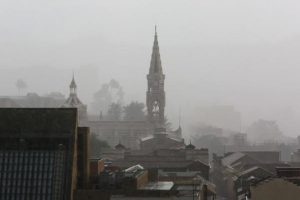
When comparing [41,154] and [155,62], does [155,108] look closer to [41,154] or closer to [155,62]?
[155,62]

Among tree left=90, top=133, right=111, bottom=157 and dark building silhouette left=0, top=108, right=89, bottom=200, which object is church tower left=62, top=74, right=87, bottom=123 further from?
dark building silhouette left=0, top=108, right=89, bottom=200

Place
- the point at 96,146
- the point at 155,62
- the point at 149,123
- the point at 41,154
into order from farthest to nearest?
1. the point at 149,123
2. the point at 155,62
3. the point at 96,146
4. the point at 41,154

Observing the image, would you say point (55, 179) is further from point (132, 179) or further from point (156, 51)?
point (156, 51)

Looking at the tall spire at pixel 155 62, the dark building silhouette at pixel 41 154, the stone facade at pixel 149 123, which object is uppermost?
the tall spire at pixel 155 62

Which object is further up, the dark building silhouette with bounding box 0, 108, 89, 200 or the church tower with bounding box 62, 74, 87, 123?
the church tower with bounding box 62, 74, 87, 123

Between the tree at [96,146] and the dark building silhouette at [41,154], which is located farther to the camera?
the tree at [96,146]

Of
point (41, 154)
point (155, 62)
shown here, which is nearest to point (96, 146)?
point (155, 62)

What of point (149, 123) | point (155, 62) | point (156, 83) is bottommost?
point (149, 123)

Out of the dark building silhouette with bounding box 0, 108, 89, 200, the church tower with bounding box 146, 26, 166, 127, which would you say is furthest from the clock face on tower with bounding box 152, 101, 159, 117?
the dark building silhouette with bounding box 0, 108, 89, 200

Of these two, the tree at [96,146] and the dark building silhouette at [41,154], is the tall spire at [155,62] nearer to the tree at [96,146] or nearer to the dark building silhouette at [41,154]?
the tree at [96,146]

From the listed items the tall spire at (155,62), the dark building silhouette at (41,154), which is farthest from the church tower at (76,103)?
the dark building silhouette at (41,154)

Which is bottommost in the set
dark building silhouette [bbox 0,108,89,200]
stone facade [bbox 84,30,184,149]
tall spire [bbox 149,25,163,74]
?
dark building silhouette [bbox 0,108,89,200]

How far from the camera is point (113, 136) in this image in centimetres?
15050

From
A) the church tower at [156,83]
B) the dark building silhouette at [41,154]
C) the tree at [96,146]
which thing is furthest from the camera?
the church tower at [156,83]
